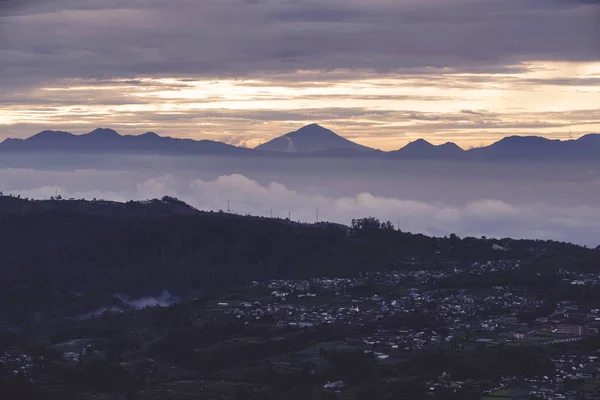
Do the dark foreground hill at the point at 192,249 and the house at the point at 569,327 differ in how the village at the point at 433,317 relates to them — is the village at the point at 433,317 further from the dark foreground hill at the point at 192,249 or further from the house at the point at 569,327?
the dark foreground hill at the point at 192,249

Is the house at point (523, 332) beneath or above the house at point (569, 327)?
beneath

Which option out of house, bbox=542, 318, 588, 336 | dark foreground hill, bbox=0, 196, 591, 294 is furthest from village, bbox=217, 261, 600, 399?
dark foreground hill, bbox=0, 196, 591, 294

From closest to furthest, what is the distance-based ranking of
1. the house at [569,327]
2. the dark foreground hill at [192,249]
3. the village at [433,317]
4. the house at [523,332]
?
the village at [433,317], the house at [523,332], the house at [569,327], the dark foreground hill at [192,249]

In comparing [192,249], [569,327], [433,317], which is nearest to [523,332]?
[569,327]

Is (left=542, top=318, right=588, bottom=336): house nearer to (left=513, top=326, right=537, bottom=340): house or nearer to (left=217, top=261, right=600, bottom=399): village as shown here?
(left=217, top=261, right=600, bottom=399): village

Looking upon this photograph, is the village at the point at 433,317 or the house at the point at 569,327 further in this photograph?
the house at the point at 569,327

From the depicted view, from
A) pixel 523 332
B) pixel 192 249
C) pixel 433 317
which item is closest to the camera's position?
pixel 523 332

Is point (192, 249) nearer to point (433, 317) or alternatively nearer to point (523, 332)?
point (433, 317)

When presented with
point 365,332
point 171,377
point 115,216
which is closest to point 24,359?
point 171,377

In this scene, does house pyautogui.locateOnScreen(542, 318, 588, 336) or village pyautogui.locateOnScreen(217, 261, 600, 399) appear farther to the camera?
Answer: house pyautogui.locateOnScreen(542, 318, 588, 336)

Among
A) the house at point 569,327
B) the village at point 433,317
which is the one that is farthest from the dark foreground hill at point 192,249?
the house at point 569,327

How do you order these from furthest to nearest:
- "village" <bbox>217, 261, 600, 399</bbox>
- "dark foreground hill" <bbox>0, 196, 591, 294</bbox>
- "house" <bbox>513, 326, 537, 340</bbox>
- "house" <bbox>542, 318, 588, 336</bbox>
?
1. "dark foreground hill" <bbox>0, 196, 591, 294</bbox>
2. "house" <bbox>542, 318, 588, 336</bbox>
3. "house" <bbox>513, 326, 537, 340</bbox>
4. "village" <bbox>217, 261, 600, 399</bbox>
